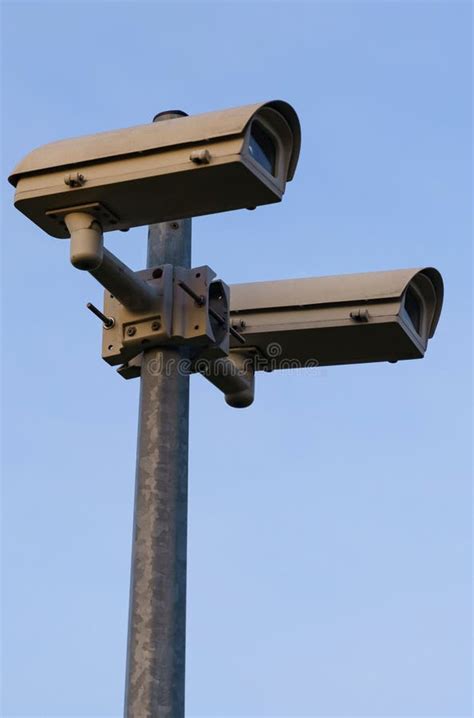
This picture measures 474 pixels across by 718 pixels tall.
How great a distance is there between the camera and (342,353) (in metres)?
8.76

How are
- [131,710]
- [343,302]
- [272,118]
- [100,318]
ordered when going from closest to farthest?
[131,710] < [272,118] < [100,318] < [343,302]

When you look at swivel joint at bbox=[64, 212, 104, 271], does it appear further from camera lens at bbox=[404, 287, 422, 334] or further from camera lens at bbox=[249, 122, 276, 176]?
camera lens at bbox=[404, 287, 422, 334]

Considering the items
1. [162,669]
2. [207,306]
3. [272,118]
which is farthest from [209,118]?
[162,669]

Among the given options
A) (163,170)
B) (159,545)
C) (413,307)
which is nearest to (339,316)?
(413,307)

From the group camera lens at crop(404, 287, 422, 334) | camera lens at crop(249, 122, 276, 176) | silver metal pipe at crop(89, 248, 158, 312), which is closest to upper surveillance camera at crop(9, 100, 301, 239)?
camera lens at crop(249, 122, 276, 176)

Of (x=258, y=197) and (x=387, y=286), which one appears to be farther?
(x=387, y=286)

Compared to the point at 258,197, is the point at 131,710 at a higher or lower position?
lower

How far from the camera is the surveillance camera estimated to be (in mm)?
8430

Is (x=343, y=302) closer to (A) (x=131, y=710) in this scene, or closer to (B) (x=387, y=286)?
(B) (x=387, y=286)

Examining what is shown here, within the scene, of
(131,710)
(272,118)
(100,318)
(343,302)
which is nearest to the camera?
(131,710)

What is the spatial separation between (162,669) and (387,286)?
7.54ft

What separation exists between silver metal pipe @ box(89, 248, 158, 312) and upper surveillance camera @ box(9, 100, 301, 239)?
0.12m

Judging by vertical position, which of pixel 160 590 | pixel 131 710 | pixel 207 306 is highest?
pixel 207 306

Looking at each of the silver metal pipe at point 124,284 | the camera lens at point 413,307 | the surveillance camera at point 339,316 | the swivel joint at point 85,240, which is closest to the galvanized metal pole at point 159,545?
the silver metal pipe at point 124,284
